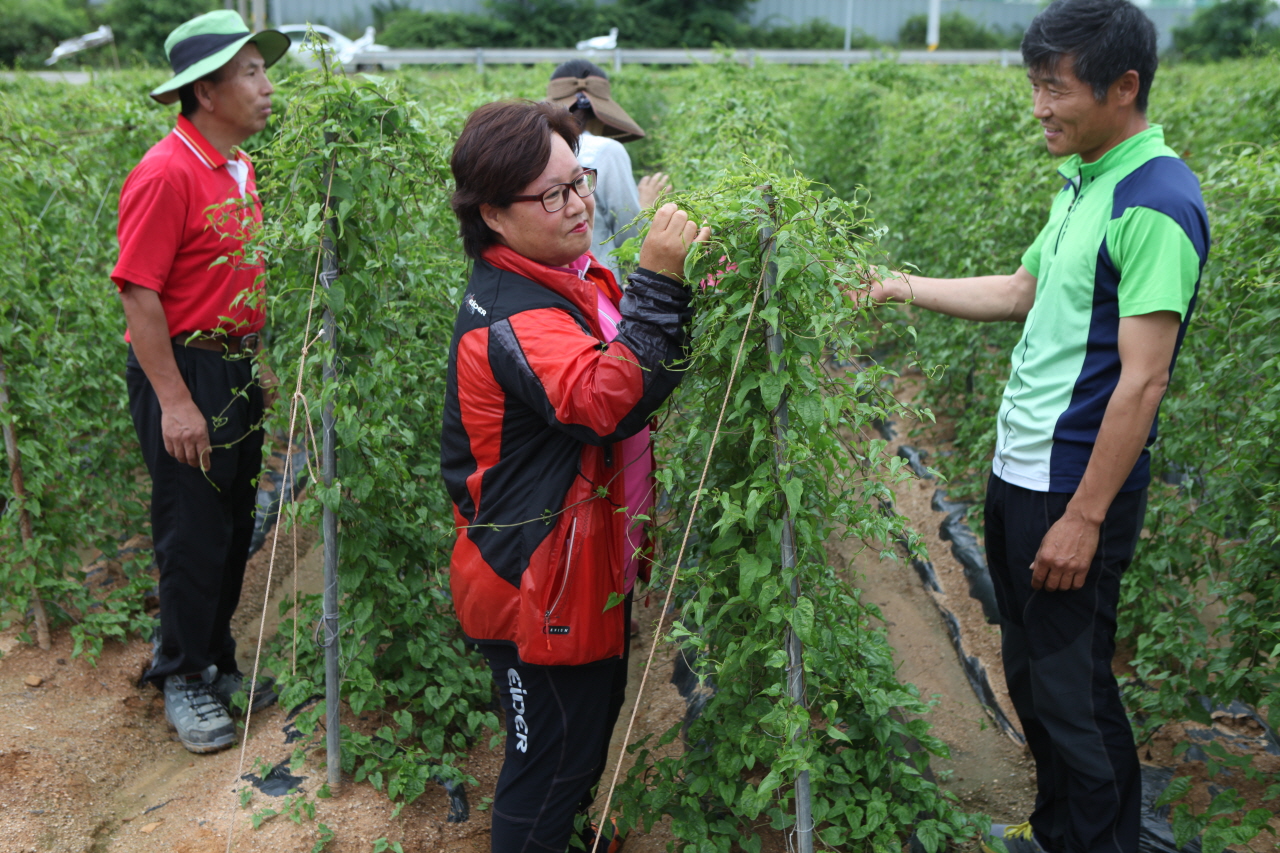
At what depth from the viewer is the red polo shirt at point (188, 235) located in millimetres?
2824

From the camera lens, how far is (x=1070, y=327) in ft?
6.91

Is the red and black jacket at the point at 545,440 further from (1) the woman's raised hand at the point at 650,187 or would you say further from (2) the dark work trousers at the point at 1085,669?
(1) the woman's raised hand at the point at 650,187

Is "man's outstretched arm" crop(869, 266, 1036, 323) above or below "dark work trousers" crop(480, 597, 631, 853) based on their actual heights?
above

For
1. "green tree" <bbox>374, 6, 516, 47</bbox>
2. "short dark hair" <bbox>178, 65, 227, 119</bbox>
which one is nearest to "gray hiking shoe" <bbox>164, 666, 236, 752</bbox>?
"short dark hair" <bbox>178, 65, 227, 119</bbox>

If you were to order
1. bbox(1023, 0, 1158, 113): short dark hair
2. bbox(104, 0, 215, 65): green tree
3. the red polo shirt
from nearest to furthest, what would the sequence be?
bbox(1023, 0, 1158, 113): short dark hair, the red polo shirt, bbox(104, 0, 215, 65): green tree

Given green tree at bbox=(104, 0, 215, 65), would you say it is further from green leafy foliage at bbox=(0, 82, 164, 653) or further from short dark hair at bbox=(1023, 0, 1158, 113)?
short dark hair at bbox=(1023, 0, 1158, 113)

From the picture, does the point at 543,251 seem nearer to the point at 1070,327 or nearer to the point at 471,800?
the point at 1070,327

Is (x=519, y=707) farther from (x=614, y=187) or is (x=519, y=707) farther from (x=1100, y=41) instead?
(x=614, y=187)

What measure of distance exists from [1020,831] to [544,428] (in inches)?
70.3

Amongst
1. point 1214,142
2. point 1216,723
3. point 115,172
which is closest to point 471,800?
point 1216,723

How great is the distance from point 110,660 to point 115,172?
2616mm

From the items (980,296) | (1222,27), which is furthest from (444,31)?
(980,296)

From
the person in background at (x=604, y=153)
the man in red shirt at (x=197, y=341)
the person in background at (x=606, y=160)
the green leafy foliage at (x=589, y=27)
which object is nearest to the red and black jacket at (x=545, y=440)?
the person in background at (x=606, y=160)

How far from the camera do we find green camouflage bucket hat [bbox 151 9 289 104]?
303 centimetres
